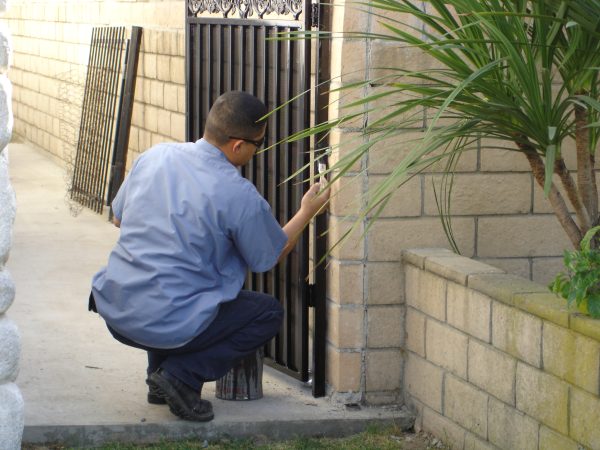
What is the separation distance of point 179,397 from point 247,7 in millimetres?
1994

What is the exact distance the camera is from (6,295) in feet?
12.5

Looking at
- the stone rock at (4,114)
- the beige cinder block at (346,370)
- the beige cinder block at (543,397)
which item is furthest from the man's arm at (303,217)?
the stone rock at (4,114)

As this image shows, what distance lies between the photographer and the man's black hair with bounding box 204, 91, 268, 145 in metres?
4.79

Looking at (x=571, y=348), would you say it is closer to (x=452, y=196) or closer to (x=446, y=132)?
(x=446, y=132)

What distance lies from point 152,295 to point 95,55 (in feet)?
23.1

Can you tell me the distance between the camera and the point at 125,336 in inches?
191

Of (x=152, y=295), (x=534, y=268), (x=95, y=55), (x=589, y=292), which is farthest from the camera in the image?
(x=95, y=55)

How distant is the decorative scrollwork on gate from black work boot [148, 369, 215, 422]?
66.5 inches

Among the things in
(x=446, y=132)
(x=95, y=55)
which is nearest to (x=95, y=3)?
(x=95, y=55)

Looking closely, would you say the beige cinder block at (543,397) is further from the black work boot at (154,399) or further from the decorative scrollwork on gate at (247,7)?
the decorative scrollwork on gate at (247,7)

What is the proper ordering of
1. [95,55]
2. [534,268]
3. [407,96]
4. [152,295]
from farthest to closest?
1. [95,55]
2. [534,268]
3. [407,96]
4. [152,295]

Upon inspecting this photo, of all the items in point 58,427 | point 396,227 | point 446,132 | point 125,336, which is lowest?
point 58,427

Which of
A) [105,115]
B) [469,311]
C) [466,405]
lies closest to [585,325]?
[469,311]

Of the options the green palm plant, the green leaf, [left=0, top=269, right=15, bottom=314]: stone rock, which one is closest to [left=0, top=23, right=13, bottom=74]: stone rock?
[left=0, top=269, right=15, bottom=314]: stone rock
